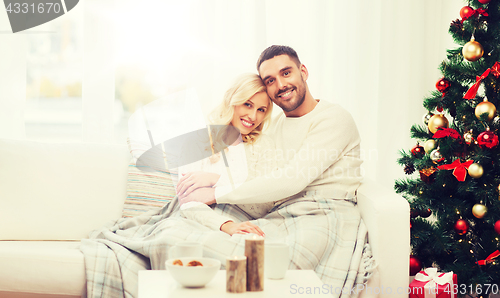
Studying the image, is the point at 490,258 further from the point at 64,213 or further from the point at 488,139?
the point at 64,213

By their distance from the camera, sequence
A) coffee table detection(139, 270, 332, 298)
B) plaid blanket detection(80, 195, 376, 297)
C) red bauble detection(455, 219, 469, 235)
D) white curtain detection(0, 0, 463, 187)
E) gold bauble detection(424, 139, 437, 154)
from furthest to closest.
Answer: white curtain detection(0, 0, 463, 187) < gold bauble detection(424, 139, 437, 154) < red bauble detection(455, 219, 469, 235) < plaid blanket detection(80, 195, 376, 297) < coffee table detection(139, 270, 332, 298)

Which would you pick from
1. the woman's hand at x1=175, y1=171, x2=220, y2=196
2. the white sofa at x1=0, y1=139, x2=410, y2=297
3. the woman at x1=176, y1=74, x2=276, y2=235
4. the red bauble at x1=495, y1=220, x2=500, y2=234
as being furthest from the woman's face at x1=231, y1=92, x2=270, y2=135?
the red bauble at x1=495, y1=220, x2=500, y2=234

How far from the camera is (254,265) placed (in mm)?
1058

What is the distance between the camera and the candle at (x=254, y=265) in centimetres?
106

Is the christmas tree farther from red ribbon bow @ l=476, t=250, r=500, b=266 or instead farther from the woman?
the woman

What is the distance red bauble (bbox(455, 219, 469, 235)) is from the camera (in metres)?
1.76

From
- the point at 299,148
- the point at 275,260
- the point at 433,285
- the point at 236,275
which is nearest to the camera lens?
the point at 236,275

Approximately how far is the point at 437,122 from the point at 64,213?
5.56 feet

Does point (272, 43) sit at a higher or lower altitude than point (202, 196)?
higher

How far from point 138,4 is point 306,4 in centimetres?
107

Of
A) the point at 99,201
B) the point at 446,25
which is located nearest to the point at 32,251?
the point at 99,201

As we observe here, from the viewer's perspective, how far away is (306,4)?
9.11 feet

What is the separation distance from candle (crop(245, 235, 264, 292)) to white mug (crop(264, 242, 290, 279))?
0.24 ft

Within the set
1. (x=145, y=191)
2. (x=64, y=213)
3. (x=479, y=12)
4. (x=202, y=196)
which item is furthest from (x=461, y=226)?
(x=64, y=213)
